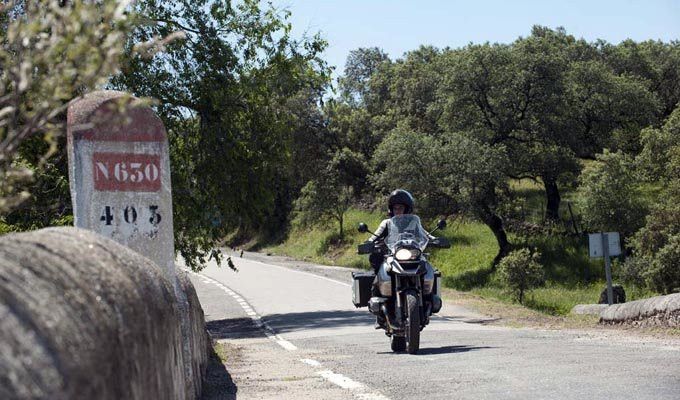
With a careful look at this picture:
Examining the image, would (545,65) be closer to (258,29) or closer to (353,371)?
(258,29)

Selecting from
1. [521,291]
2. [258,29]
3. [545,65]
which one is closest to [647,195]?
[545,65]

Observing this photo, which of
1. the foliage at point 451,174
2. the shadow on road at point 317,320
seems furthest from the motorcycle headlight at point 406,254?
the foliage at point 451,174

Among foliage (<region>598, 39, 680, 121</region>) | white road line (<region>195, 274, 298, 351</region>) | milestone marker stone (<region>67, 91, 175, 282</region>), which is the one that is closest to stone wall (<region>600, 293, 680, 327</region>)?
white road line (<region>195, 274, 298, 351</region>)

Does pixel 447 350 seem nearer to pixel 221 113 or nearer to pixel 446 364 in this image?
pixel 446 364

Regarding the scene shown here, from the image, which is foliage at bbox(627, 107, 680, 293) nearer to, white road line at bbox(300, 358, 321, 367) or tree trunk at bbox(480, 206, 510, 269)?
tree trunk at bbox(480, 206, 510, 269)

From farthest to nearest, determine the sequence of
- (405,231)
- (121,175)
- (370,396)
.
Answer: (405,231)
(121,175)
(370,396)

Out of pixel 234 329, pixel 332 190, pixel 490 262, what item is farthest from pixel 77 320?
pixel 332 190

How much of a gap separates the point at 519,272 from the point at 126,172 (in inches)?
1150

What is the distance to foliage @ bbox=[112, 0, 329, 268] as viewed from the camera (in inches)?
944

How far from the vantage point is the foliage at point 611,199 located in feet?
147

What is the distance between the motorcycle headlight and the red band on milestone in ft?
13.8

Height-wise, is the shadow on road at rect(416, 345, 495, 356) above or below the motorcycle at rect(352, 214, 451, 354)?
below

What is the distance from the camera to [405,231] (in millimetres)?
13609

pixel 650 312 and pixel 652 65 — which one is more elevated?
pixel 652 65
